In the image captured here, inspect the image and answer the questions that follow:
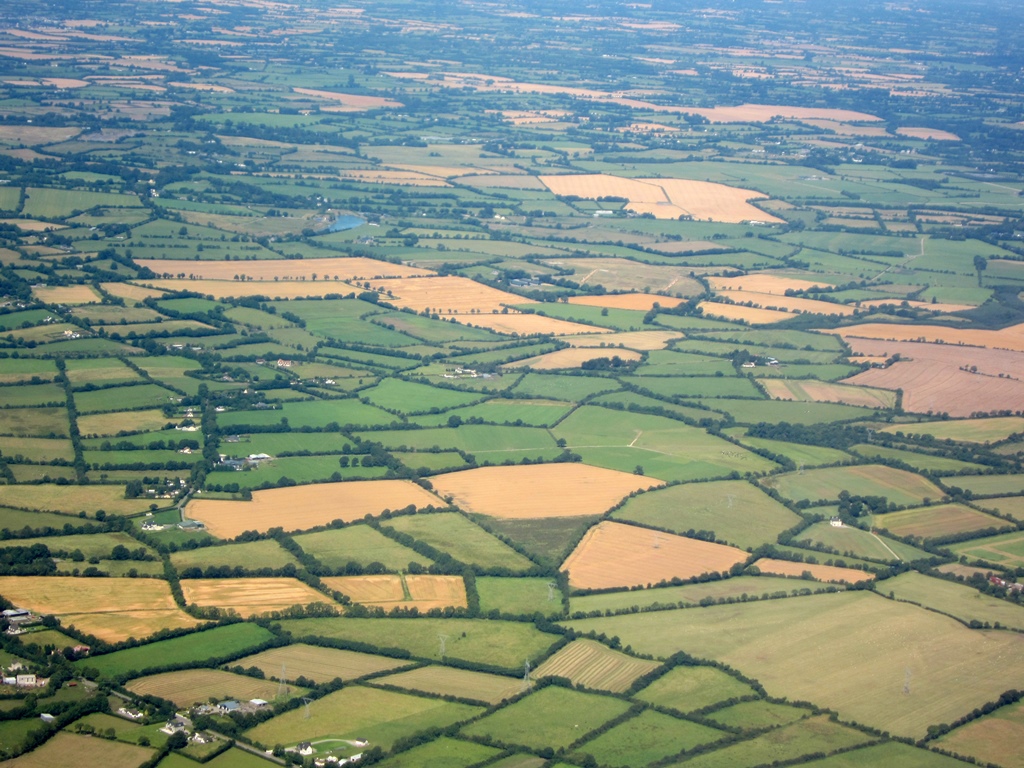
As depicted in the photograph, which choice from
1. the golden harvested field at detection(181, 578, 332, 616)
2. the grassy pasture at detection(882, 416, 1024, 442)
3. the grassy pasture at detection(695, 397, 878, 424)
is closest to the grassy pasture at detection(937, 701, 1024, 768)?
the golden harvested field at detection(181, 578, 332, 616)

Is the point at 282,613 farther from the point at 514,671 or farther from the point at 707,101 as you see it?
the point at 707,101

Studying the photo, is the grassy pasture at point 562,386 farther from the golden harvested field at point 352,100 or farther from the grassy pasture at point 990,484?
the golden harvested field at point 352,100

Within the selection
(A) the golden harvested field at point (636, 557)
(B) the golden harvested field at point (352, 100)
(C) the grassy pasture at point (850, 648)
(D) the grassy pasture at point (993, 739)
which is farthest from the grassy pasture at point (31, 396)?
(B) the golden harvested field at point (352, 100)

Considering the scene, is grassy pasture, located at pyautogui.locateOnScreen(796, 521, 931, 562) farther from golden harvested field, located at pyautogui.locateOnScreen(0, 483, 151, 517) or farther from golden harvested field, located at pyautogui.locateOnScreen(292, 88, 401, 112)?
golden harvested field, located at pyautogui.locateOnScreen(292, 88, 401, 112)

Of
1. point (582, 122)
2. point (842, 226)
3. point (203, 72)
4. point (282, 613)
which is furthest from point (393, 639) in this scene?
point (203, 72)

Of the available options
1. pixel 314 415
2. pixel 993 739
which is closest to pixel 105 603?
pixel 314 415

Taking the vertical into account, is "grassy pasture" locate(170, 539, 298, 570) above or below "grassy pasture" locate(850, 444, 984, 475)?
below

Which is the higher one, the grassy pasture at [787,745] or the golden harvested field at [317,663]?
the grassy pasture at [787,745]
